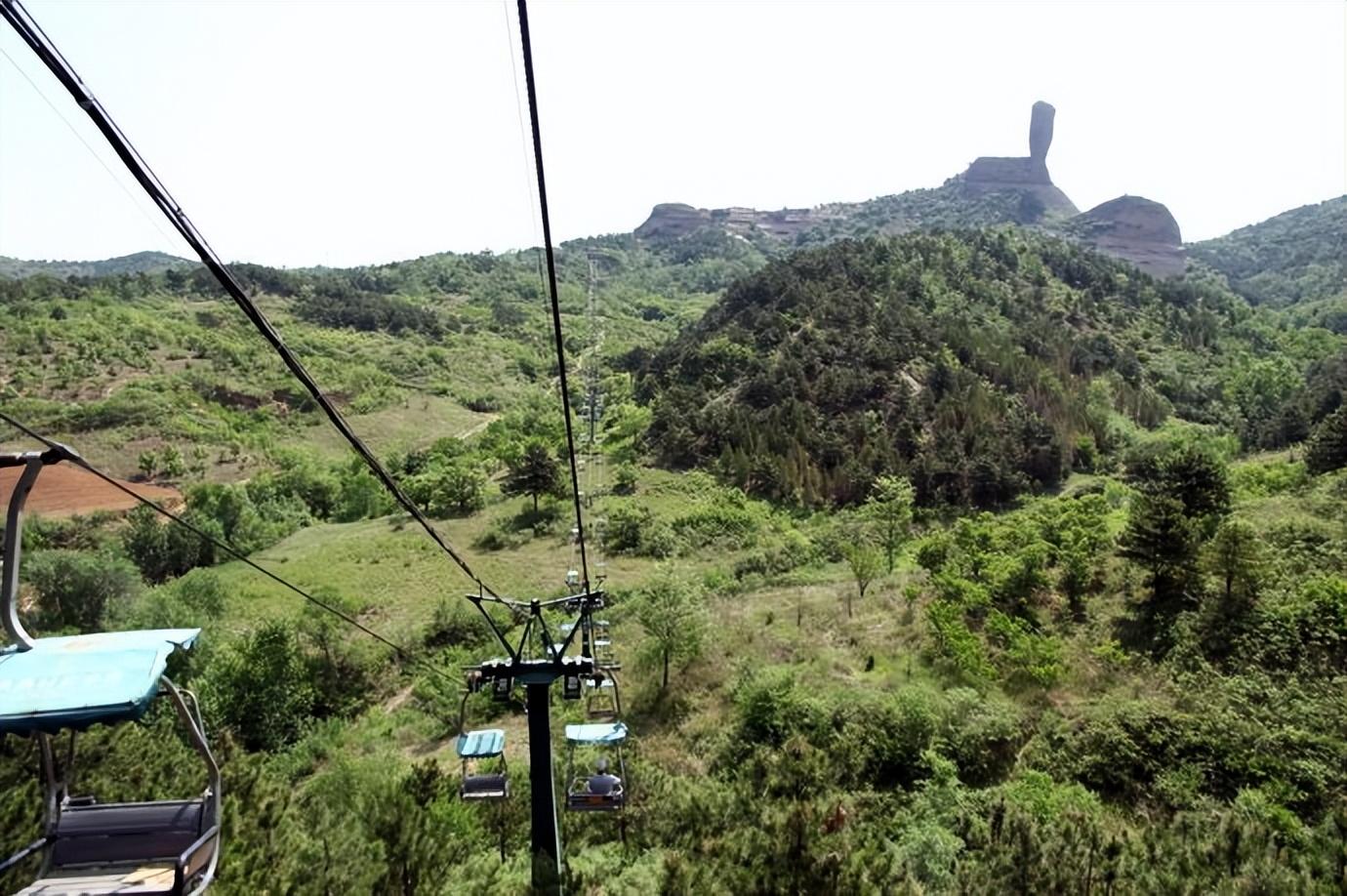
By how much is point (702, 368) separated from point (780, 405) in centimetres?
1114

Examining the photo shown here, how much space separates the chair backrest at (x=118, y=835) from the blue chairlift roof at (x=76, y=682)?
33.0 inches

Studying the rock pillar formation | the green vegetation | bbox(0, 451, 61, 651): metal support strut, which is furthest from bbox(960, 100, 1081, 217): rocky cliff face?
bbox(0, 451, 61, 651): metal support strut

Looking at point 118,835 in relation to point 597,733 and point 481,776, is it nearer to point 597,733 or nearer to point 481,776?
point 481,776

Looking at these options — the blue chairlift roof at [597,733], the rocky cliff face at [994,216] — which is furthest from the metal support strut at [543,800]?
the rocky cliff face at [994,216]

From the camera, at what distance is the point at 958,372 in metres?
53.4

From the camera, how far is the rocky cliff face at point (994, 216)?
141 metres

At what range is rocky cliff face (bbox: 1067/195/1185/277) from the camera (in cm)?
13800

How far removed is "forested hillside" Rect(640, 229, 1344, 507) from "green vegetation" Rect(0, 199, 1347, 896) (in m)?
0.35

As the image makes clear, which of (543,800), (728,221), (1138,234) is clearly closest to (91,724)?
(543,800)

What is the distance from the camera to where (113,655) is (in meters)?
3.98

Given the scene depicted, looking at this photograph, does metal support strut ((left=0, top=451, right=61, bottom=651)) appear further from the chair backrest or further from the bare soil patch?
the bare soil patch

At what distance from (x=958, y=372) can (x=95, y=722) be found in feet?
180

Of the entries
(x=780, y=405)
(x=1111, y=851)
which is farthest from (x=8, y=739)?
(x=780, y=405)

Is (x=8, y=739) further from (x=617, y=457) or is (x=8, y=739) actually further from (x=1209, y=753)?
(x=617, y=457)
